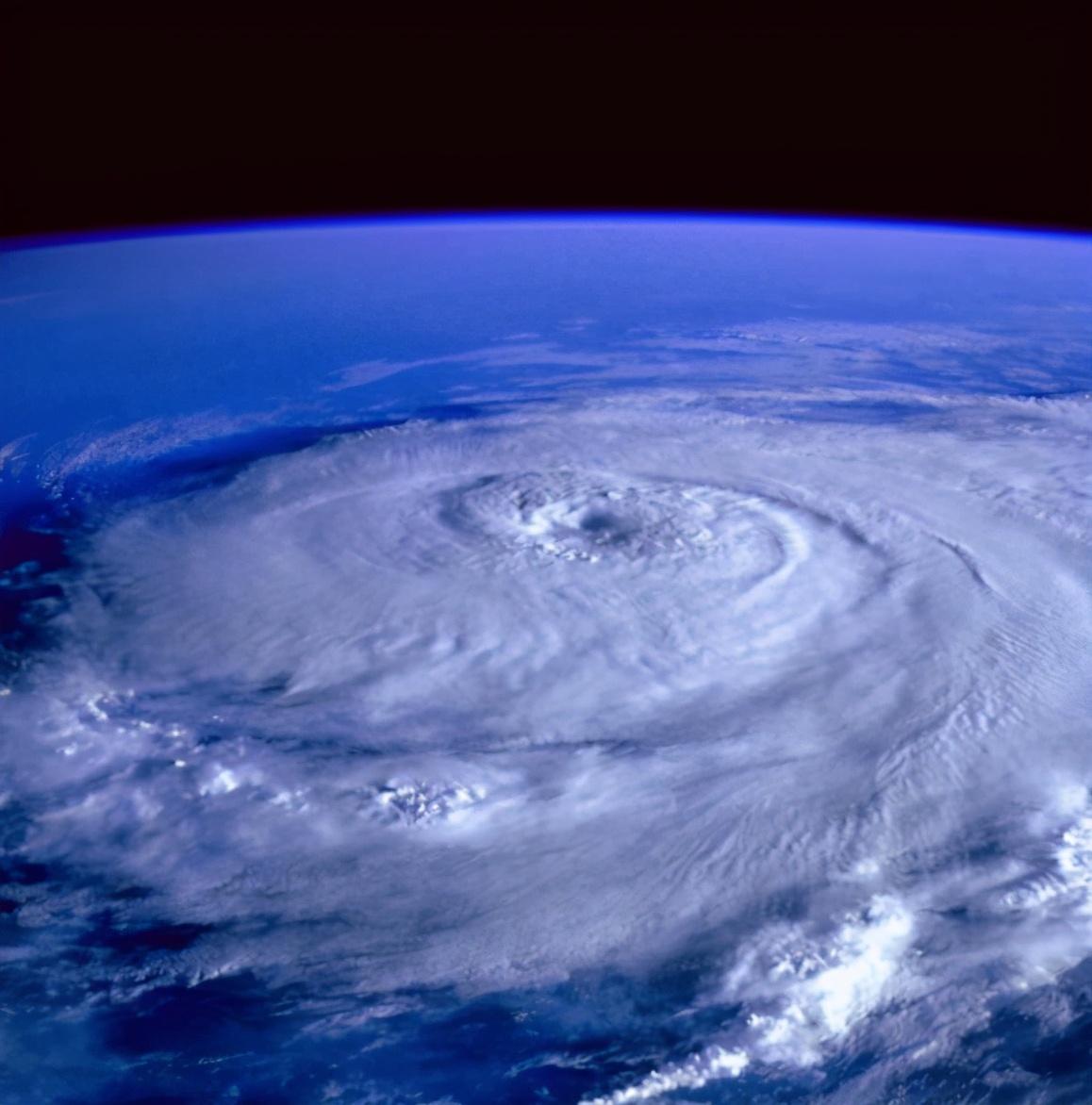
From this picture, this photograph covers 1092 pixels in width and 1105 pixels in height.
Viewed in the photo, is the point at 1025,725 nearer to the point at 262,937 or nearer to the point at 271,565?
the point at 262,937

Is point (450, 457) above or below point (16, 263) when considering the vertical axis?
below

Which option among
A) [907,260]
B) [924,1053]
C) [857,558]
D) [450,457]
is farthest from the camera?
[907,260]

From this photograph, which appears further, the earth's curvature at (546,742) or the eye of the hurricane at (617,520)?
the eye of the hurricane at (617,520)

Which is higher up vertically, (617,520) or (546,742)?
(617,520)

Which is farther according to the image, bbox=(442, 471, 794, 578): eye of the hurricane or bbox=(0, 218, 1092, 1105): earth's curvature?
bbox=(442, 471, 794, 578): eye of the hurricane

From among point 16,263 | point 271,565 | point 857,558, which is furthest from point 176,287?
point 857,558

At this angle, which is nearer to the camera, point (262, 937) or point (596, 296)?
point (262, 937)

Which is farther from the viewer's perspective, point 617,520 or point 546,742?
point 617,520

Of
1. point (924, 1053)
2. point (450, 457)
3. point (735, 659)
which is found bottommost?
point (924, 1053)
